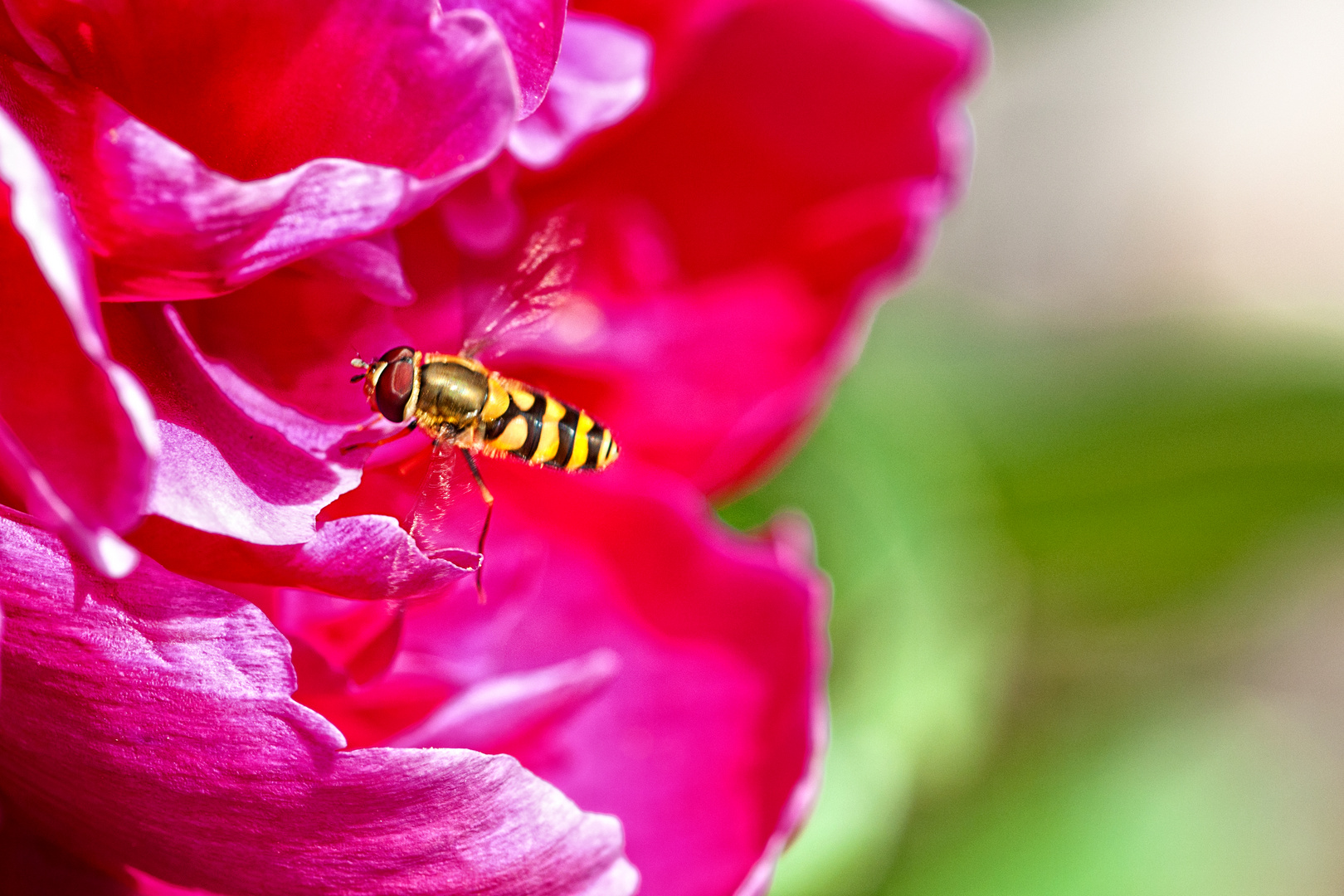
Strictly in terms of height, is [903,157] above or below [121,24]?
below

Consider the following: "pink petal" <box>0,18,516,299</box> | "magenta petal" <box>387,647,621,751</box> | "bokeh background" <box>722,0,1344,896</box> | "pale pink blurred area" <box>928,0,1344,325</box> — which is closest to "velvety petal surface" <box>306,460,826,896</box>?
"magenta petal" <box>387,647,621,751</box>

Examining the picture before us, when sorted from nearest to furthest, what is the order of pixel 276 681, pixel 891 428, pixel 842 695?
pixel 276 681 → pixel 842 695 → pixel 891 428

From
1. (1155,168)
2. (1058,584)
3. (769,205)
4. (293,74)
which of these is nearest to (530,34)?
(293,74)

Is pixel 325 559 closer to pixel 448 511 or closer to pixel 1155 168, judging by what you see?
pixel 448 511

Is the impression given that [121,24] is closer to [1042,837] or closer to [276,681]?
[276,681]

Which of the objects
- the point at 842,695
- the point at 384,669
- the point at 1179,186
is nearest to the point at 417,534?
the point at 384,669

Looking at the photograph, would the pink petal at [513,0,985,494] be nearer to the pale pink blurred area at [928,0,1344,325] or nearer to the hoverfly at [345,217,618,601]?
the hoverfly at [345,217,618,601]
